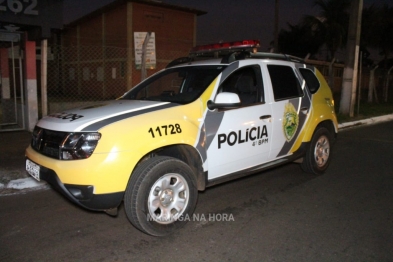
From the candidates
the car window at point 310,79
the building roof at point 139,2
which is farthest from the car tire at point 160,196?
the building roof at point 139,2

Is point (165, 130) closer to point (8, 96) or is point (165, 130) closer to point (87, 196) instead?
point (87, 196)

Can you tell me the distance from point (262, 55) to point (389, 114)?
11.2 metres

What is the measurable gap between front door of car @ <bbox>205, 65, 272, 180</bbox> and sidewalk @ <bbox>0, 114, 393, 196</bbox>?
273 cm

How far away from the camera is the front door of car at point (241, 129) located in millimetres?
3955

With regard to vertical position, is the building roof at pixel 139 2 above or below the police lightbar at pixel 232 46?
above

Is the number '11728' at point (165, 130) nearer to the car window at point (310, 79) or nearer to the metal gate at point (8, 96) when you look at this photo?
the car window at point (310, 79)

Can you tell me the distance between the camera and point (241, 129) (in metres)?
→ 4.18

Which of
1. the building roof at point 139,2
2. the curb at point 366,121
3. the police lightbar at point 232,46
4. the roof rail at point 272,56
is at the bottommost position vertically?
the curb at point 366,121

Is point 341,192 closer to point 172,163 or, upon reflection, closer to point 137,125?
point 172,163

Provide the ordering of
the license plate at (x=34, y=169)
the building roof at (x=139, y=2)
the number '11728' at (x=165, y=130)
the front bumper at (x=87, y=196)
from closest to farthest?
the front bumper at (x=87, y=196) → the number '11728' at (x=165, y=130) → the license plate at (x=34, y=169) → the building roof at (x=139, y=2)

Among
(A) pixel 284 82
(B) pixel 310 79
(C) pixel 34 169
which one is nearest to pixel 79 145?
(C) pixel 34 169

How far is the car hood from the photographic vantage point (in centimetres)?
334

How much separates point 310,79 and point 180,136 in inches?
110

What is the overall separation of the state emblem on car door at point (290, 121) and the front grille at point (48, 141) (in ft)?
9.21
